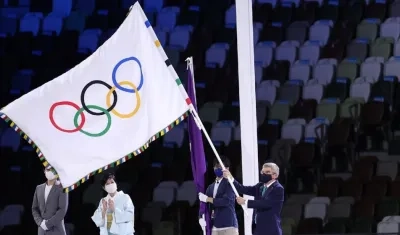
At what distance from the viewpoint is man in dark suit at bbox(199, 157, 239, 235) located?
11.4 meters

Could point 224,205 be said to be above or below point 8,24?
below

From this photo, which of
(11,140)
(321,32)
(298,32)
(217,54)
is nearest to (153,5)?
(217,54)

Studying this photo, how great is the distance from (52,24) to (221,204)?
7157 millimetres

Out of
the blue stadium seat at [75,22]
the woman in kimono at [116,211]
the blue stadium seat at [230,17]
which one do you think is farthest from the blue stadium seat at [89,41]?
the woman in kimono at [116,211]

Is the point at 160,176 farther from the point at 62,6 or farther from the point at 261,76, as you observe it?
the point at 62,6

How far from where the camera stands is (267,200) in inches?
380

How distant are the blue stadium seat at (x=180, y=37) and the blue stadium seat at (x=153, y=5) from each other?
876 mm

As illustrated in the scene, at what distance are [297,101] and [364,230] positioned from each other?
2.66 meters

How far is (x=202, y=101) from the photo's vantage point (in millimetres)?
15891

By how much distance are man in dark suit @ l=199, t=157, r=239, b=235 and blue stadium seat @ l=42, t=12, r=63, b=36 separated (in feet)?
21.7

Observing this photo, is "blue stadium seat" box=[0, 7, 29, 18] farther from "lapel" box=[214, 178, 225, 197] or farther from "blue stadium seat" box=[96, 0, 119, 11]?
A: "lapel" box=[214, 178, 225, 197]

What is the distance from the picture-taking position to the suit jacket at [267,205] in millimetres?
9656

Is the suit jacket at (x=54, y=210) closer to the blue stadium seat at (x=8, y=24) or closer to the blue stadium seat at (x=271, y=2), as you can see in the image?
the blue stadium seat at (x=8, y=24)

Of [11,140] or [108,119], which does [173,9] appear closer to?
[11,140]
